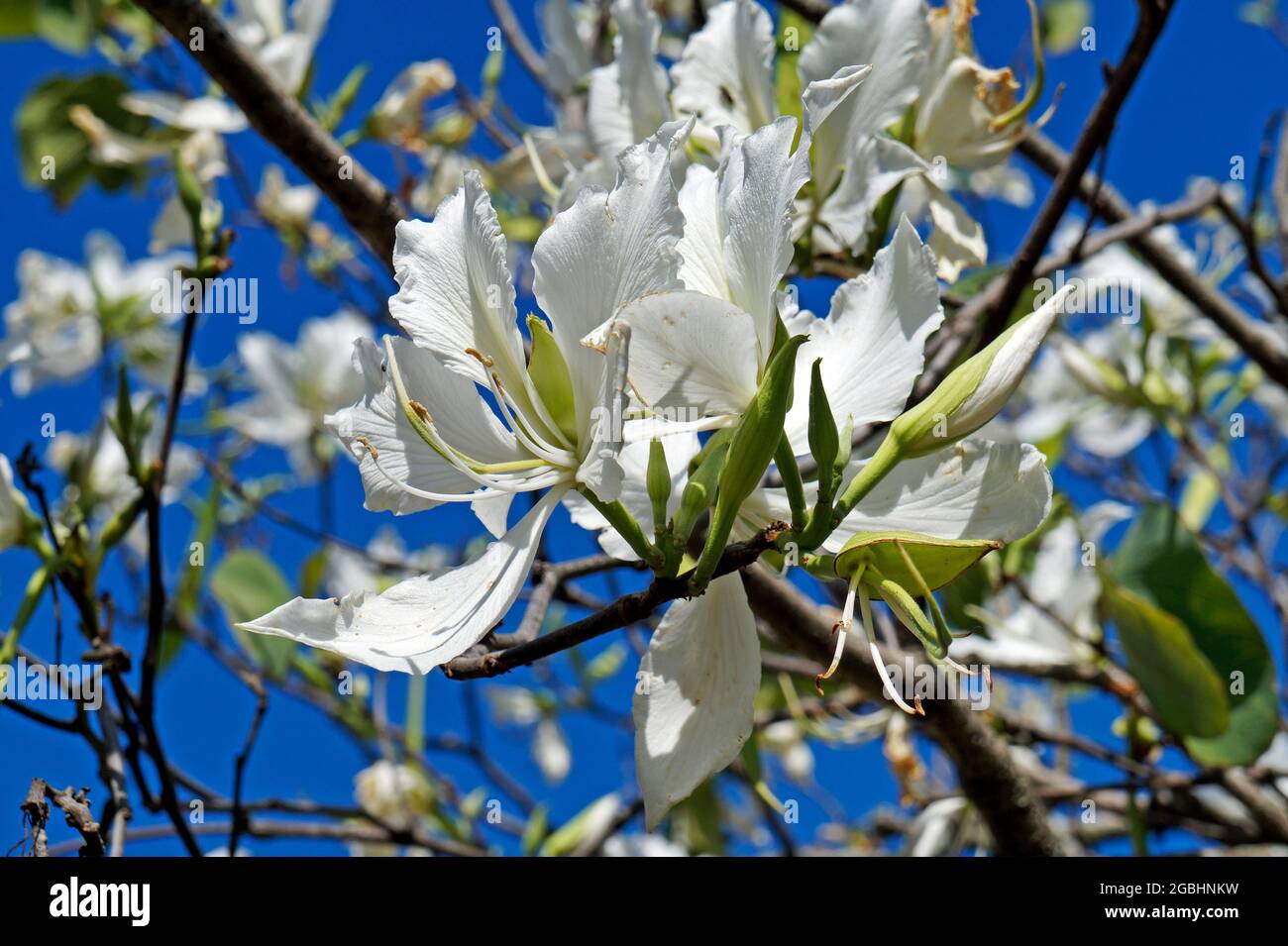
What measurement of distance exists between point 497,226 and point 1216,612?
1005 millimetres

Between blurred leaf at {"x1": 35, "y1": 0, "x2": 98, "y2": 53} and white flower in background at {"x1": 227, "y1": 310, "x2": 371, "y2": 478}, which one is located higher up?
blurred leaf at {"x1": 35, "y1": 0, "x2": 98, "y2": 53}

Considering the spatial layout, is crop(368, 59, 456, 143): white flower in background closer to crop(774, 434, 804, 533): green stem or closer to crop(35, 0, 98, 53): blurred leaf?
crop(35, 0, 98, 53): blurred leaf

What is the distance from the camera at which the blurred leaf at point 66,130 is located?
77.7 inches

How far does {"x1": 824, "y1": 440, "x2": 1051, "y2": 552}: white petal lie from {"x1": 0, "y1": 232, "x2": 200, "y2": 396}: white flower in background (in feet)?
5.09

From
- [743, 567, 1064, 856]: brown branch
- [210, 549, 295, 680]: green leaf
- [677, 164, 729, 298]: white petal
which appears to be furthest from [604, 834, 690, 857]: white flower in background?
[677, 164, 729, 298]: white petal

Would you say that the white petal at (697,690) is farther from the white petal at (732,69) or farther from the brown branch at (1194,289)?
the brown branch at (1194,289)

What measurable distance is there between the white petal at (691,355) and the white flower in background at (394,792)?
151 cm

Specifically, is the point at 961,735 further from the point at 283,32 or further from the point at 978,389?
the point at 283,32

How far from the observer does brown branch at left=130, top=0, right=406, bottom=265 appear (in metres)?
1.15

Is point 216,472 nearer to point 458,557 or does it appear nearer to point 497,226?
point 497,226

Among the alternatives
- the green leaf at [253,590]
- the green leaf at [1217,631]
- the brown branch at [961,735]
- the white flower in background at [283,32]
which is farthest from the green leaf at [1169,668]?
the white flower in background at [283,32]

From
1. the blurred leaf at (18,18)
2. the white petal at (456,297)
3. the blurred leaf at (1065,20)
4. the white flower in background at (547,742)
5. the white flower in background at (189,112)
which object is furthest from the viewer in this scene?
the white flower in background at (547,742)
